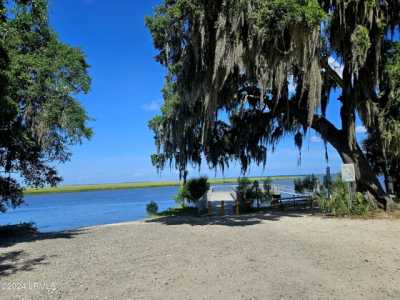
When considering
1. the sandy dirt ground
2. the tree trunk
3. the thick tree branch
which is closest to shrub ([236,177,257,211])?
the tree trunk

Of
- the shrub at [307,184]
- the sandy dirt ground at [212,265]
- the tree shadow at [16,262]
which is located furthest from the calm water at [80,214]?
the shrub at [307,184]

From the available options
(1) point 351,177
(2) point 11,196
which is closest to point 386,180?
(1) point 351,177

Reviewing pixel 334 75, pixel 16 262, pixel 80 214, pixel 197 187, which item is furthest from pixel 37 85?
pixel 80 214

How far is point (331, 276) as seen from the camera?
5.14 m

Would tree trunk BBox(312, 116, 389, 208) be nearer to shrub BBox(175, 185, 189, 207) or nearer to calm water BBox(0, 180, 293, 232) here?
shrub BBox(175, 185, 189, 207)

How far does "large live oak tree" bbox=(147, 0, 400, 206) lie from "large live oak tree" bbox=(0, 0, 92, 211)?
281cm

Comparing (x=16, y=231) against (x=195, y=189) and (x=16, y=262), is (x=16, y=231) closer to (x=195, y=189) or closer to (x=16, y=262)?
(x=16, y=262)

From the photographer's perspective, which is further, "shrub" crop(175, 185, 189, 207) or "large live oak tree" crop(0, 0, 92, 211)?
"shrub" crop(175, 185, 189, 207)

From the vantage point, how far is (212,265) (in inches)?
231

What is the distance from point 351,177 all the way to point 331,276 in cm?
696

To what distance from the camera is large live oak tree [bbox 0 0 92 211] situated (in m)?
8.85

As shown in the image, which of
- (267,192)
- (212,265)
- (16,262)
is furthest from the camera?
(267,192)

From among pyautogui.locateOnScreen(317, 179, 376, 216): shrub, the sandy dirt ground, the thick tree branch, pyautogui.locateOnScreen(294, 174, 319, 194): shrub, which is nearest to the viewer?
the sandy dirt ground

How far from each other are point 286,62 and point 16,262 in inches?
322
